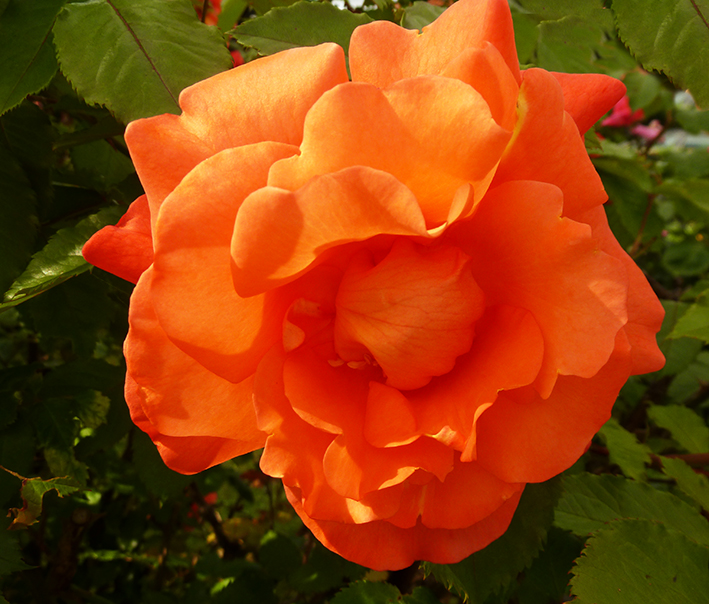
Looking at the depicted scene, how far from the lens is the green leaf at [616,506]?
3.43 feet

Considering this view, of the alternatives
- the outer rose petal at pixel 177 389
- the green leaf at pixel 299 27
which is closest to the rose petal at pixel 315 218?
the outer rose petal at pixel 177 389

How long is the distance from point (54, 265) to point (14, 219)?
0.22 meters

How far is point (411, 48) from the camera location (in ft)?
2.03

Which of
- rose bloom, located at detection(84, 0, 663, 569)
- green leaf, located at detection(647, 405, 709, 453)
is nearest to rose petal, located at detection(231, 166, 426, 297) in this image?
rose bloom, located at detection(84, 0, 663, 569)

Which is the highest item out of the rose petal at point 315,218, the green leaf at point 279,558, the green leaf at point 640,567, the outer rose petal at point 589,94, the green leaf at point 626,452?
A: the outer rose petal at point 589,94

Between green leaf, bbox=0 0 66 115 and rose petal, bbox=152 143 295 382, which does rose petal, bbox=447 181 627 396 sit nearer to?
rose petal, bbox=152 143 295 382

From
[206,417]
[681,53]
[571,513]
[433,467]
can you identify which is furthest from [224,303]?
[571,513]

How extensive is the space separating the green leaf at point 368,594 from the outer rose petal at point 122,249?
Answer: 0.74m

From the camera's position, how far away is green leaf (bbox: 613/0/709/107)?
2.35 feet

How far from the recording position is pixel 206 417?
2.05 feet

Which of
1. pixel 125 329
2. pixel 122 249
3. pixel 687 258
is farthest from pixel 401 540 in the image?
pixel 687 258

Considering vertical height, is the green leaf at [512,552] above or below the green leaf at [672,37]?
below

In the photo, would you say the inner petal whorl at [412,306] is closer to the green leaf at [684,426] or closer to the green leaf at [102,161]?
the green leaf at [102,161]

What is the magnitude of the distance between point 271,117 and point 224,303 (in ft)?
0.64
